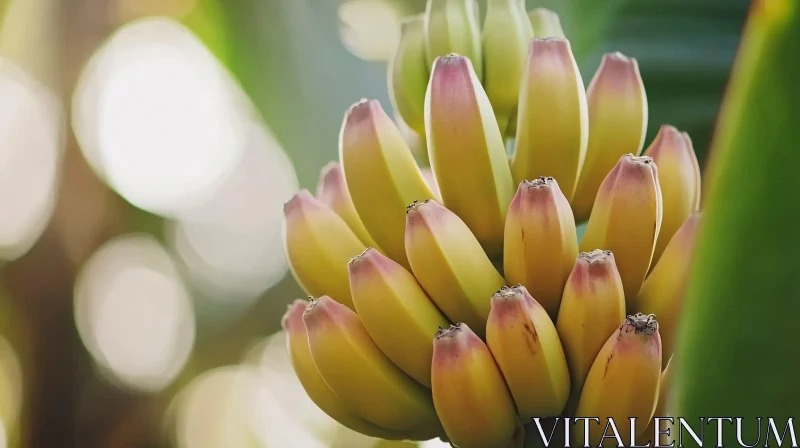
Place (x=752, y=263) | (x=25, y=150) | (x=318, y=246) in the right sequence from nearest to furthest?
(x=752, y=263), (x=318, y=246), (x=25, y=150)

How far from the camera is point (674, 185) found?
16.7 inches

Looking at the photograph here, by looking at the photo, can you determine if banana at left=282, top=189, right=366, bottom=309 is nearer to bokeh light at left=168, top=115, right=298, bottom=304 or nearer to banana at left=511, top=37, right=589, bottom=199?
banana at left=511, top=37, right=589, bottom=199

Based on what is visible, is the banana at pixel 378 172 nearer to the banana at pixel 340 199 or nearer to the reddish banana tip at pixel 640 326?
the banana at pixel 340 199

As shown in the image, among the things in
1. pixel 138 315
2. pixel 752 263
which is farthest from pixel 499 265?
pixel 138 315

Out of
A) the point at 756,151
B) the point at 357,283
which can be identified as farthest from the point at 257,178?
the point at 756,151

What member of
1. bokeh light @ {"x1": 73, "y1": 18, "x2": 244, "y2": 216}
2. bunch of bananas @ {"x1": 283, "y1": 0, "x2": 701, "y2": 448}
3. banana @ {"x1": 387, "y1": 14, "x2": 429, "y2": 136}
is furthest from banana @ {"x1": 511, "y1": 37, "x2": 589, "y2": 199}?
bokeh light @ {"x1": 73, "y1": 18, "x2": 244, "y2": 216}

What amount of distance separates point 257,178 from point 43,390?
419mm

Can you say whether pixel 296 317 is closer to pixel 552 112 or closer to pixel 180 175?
pixel 552 112

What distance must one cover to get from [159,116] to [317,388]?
1.81ft

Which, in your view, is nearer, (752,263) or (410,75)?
(752,263)

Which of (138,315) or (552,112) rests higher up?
(552,112)

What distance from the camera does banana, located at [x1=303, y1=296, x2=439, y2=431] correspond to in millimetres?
376

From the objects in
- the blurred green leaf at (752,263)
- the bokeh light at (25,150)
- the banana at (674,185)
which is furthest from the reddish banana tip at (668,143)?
the bokeh light at (25,150)

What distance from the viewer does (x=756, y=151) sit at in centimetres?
13
